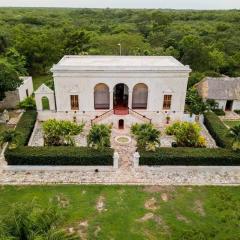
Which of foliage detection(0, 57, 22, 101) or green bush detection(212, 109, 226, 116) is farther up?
A: foliage detection(0, 57, 22, 101)

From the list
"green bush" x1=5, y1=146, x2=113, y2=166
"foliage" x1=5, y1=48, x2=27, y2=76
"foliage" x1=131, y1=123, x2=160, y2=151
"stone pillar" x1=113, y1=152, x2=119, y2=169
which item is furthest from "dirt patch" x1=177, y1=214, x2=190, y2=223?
"foliage" x1=5, y1=48, x2=27, y2=76

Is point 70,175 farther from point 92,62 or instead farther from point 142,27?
point 142,27

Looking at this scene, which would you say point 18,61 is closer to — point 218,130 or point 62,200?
point 62,200

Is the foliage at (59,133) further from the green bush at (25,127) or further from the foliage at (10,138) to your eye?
the foliage at (10,138)

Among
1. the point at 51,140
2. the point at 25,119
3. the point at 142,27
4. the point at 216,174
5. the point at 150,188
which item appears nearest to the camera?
the point at 150,188

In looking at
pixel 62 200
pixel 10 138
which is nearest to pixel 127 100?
pixel 10 138

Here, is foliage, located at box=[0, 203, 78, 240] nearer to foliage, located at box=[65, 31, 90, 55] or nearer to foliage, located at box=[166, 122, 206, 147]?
foliage, located at box=[166, 122, 206, 147]

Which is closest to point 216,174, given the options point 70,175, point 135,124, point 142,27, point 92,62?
point 135,124
